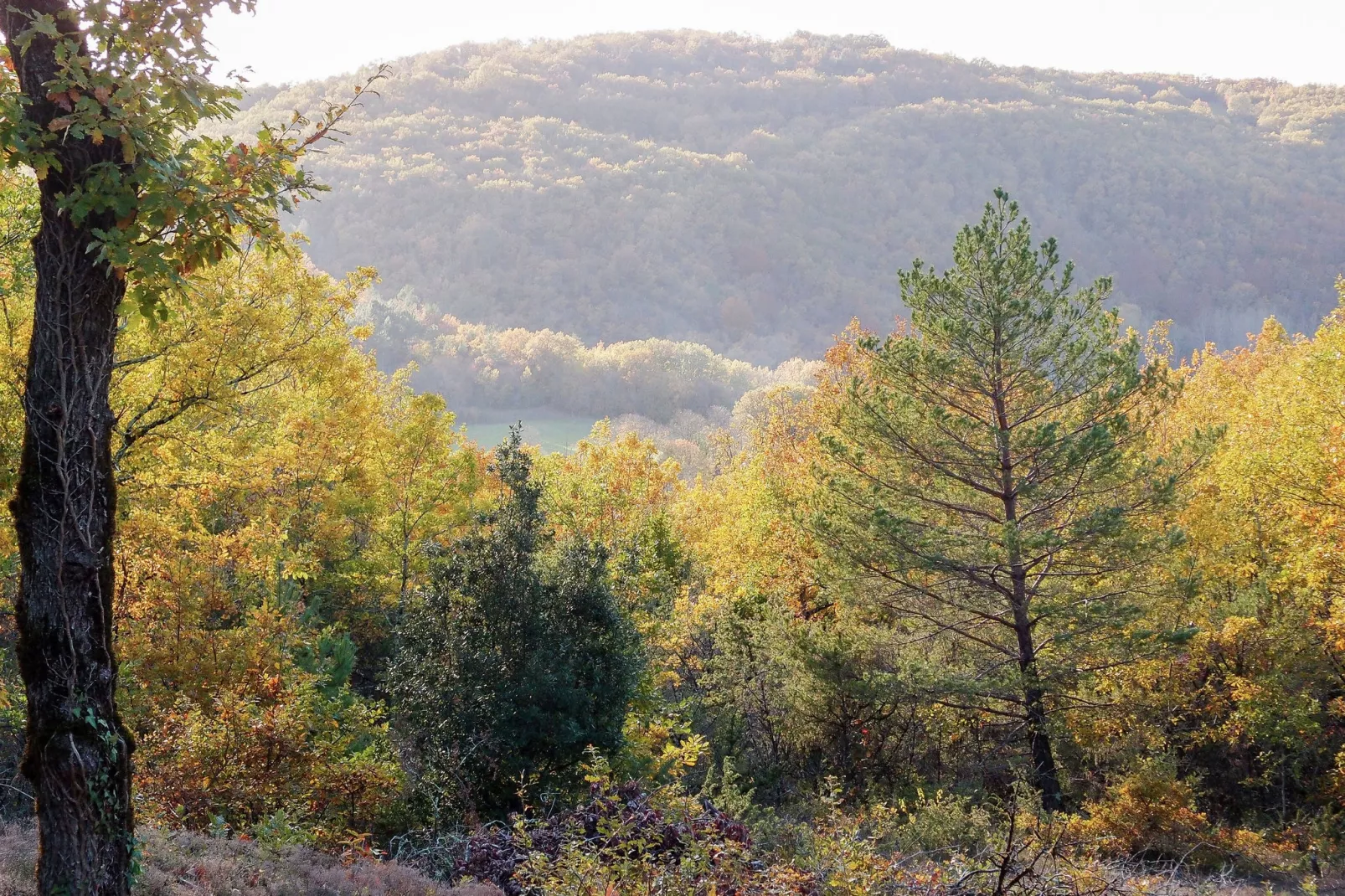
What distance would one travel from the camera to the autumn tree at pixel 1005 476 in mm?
13875

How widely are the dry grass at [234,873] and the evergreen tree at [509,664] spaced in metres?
4.15

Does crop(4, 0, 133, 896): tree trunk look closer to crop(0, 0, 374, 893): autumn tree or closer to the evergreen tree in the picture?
crop(0, 0, 374, 893): autumn tree

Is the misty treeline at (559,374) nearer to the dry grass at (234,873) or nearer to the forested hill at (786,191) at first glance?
the forested hill at (786,191)

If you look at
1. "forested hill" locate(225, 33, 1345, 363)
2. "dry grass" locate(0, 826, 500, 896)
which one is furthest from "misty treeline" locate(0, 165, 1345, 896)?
"forested hill" locate(225, 33, 1345, 363)

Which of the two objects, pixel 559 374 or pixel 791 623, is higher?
pixel 559 374

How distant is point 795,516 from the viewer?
16.7 metres

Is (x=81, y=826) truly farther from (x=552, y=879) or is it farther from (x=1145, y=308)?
(x=1145, y=308)

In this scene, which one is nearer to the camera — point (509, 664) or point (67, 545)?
point (67, 545)

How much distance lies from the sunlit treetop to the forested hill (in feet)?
325

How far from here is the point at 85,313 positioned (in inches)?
154

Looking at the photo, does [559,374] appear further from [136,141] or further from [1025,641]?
[136,141]

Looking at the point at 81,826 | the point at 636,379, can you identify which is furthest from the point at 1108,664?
the point at 636,379

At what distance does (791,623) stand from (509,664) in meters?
7.38

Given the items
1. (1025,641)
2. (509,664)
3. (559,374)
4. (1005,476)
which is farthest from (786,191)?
(509,664)
